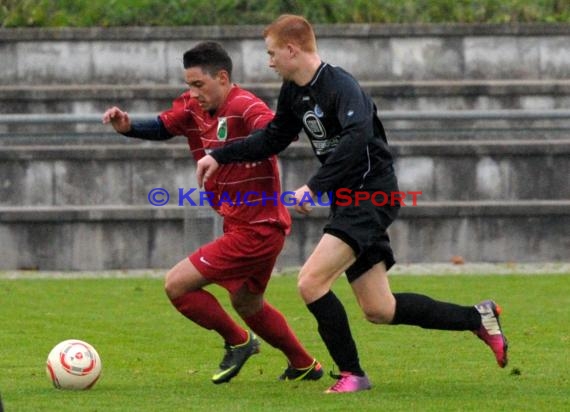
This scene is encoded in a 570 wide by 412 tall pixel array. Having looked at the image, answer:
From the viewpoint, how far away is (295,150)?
56.9 ft

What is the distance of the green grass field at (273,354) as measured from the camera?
Answer: 800 centimetres

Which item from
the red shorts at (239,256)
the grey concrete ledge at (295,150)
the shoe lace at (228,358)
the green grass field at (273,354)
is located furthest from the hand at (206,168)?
the grey concrete ledge at (295,150)

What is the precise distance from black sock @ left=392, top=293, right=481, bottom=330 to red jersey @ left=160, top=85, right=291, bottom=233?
0.92 meters

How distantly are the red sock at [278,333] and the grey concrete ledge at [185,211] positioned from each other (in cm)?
756

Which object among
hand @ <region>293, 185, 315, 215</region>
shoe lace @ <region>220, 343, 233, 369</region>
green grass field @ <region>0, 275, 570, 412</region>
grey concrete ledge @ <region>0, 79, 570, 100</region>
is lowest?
green grass field @ <region>0, 275, 570, 412</region>

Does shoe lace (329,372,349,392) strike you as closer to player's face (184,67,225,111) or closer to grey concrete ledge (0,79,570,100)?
player's face (184,67,225,111)

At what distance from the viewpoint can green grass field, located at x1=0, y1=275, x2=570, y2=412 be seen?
8000mm

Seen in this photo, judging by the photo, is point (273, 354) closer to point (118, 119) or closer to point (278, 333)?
point (278, 333)

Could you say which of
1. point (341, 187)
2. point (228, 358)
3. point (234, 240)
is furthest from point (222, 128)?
point (228, 358)

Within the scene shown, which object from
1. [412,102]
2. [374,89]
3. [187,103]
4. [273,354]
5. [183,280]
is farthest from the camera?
[412,102]

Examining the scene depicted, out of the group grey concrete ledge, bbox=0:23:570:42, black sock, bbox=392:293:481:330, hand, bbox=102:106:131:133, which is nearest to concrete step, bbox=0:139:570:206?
grey concrete ledge, bbox=0:23:570:42

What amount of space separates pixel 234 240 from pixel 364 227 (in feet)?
3.25

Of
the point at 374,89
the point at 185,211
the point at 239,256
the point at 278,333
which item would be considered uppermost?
the point at 374,89

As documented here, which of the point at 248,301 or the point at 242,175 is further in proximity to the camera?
the point at 248,301
